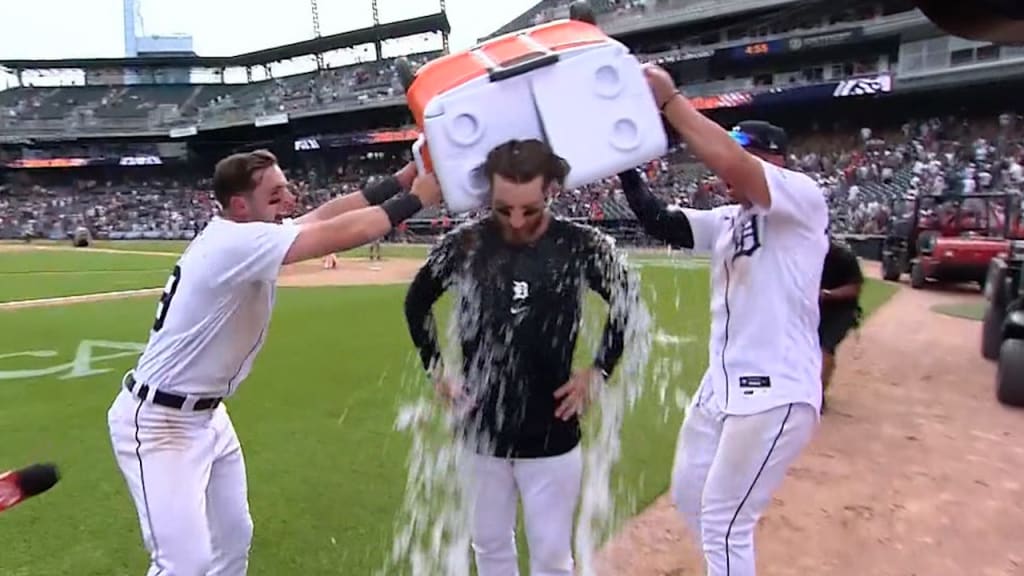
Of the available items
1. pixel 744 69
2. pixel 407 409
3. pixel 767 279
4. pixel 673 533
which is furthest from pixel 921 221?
pixel 744 69

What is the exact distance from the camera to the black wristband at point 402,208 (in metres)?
2.92

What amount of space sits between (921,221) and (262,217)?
1792cm

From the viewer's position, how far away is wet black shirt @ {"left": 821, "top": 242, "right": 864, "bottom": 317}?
22.2 feet

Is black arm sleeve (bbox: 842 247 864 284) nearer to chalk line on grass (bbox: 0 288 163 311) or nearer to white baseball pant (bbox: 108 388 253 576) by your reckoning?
white baseball pant (bbox: 108 388 253 576)

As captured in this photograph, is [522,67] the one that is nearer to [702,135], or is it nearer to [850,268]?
[702,135]

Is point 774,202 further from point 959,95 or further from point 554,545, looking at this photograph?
point 959,95

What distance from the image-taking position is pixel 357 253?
3170 cm

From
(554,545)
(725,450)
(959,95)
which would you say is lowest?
(554,545)

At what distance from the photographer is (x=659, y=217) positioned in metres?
3.70

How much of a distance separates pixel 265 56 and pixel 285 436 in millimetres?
68925

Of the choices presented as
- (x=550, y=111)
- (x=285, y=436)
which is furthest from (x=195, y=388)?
(x=285, y=436)

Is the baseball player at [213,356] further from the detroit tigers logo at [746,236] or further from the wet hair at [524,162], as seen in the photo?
the detroit tigers logo at [746,236]

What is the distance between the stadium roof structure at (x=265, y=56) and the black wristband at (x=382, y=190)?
191 ft

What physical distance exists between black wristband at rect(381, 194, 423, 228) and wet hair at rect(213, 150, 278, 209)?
0.69m
